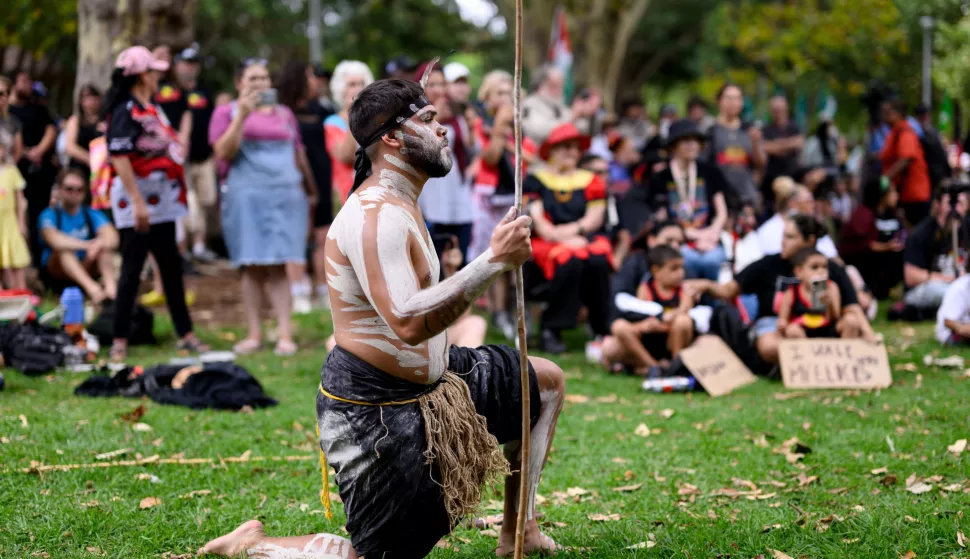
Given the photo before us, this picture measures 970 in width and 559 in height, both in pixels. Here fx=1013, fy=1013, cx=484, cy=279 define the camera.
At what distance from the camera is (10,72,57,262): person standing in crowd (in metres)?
10.4

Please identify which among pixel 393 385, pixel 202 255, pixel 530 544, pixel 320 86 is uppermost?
pixel 320 86

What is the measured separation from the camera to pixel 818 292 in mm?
7715

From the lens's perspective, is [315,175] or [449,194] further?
[315,175]

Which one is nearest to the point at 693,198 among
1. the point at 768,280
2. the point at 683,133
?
the point at 683,133

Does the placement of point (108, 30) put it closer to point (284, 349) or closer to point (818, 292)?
point (284, 349)

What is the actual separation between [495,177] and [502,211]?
367 millimetres

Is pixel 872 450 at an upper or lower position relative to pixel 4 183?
lower

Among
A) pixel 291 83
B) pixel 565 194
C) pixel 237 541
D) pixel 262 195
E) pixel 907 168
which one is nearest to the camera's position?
pixel 237 541

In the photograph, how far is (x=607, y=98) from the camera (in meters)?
25.4

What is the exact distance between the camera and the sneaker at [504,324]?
942 cm

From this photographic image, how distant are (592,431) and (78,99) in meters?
7.14

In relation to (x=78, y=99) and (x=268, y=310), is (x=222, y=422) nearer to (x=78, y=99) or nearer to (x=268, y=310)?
(x=268, y=310)

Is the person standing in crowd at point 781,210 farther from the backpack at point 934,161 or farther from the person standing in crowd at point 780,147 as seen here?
the backpack at point 934,161

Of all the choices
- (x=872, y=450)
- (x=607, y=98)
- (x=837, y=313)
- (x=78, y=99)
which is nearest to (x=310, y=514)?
(x=872, y=450)
